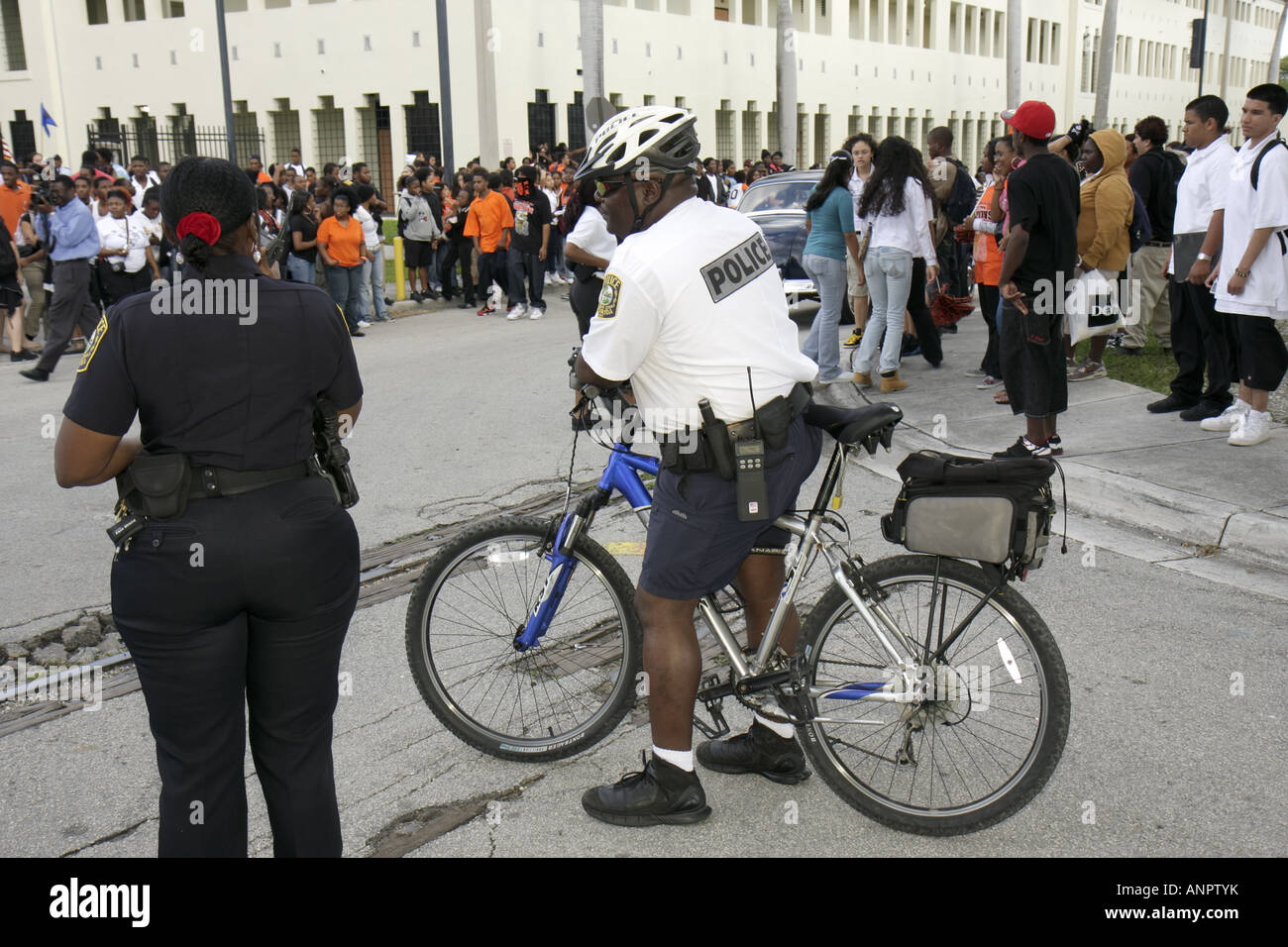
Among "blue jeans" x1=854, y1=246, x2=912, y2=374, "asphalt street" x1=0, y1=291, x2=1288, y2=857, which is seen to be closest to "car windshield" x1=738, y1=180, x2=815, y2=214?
"blue jeans" x1=854, y1=246, x2=912, y2=374

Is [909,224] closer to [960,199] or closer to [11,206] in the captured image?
[960,199]

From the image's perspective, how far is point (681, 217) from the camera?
10.6ft

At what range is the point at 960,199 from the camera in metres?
11.8

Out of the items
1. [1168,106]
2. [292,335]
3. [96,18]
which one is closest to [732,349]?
[292,335]

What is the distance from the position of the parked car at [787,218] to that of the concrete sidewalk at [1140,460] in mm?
4121

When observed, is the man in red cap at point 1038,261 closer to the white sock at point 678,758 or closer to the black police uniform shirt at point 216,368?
the white sock at point 678,758

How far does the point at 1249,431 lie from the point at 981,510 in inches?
188

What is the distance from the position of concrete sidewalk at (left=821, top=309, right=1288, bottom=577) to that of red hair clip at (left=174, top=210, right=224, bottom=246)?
4889 millimetres

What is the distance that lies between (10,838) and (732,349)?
2.47m

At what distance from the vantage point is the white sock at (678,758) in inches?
137

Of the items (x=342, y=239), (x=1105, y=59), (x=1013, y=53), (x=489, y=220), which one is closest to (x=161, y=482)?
(x=342, y=239)

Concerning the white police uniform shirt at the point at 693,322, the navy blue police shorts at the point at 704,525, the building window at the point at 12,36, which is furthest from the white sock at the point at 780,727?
the building window at the point at 12,36

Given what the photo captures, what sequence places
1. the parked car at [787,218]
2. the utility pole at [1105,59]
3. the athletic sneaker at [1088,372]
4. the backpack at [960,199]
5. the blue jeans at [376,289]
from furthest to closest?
the utility pole at [1105,59] → the blue jeans at [376,289] → the parked car at [787,218] → the backpack at [960,199] → the athletic sneaker at [1088,372]

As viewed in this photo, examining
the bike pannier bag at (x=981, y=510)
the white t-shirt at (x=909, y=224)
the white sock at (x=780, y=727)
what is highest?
the white t-shirt at (x=909, y=224)
